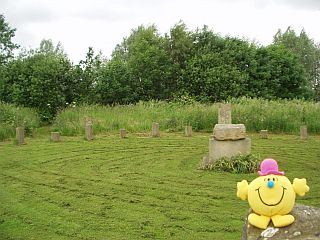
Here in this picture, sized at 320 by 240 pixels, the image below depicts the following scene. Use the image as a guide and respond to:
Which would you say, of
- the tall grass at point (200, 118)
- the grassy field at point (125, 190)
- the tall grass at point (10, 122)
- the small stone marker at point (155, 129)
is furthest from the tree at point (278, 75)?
the grassy field at point (125, 190)

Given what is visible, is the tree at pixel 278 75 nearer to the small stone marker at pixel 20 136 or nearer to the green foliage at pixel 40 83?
the green foliage at pixel 40 83

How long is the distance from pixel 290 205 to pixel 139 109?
18.0 metres

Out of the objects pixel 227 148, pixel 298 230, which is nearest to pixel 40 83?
pixel 227 148

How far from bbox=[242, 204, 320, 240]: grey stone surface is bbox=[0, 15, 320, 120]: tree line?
72.6ft

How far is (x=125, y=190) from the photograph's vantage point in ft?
29.0

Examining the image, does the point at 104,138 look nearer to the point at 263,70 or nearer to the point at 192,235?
the point at 192,235

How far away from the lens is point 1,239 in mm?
6117

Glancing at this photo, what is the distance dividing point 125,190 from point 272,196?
4948mm

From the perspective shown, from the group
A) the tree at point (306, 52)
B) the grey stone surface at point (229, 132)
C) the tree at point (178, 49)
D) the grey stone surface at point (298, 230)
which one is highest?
the tree at point (306, 52)

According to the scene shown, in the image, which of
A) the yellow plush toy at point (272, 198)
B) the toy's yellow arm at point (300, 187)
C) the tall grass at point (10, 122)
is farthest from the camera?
the tall grass at point (10, 122)

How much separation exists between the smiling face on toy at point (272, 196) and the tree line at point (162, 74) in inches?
869

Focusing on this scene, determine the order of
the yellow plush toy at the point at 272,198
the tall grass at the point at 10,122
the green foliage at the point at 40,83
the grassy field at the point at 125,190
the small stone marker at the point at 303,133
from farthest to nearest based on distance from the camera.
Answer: the green foliage at the point at 40,83 < the tall grass at the point at 10,122 < the small stone marker at the point at 303,133 < the grassy field at the point at 125,190 < the yellow plush toy at the point at 272,198

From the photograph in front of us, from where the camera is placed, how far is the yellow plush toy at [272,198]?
419 cm

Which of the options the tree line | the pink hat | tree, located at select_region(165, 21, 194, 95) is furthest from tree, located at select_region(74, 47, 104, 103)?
the pink hat
